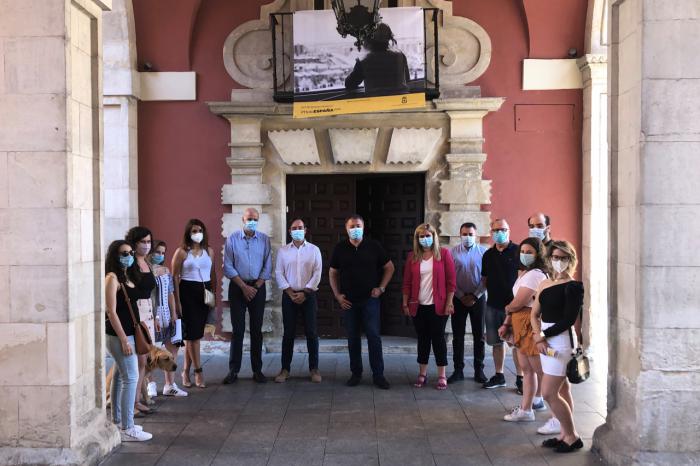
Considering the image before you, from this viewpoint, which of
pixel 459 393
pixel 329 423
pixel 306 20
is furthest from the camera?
pixel 306 20

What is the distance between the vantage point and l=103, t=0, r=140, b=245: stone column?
7.65 m

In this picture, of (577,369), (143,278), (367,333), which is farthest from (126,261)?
(577,369)

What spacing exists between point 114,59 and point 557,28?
5.27 metres

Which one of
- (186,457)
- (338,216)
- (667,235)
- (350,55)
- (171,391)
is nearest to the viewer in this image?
(667,235)

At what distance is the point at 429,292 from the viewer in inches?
244

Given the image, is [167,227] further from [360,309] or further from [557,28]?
[557,28]

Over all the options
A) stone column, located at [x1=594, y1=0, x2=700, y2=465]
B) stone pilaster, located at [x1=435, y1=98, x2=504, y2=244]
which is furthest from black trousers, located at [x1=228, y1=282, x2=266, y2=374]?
stone column, located at [x1=594, y1=0, x2=700, y2=465]

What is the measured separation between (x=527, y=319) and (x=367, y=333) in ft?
5.99

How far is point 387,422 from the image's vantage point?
512 centimetres

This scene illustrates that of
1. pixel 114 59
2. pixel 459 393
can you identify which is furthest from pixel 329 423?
pixel 114 59

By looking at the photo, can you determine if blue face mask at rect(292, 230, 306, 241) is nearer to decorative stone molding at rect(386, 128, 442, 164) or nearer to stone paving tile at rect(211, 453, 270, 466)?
decorative stone molding at rect(386, 128, 442, 164)

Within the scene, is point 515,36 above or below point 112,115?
above

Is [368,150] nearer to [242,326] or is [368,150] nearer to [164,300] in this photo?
[242,326]

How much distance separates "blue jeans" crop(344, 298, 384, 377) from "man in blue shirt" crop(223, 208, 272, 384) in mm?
920
